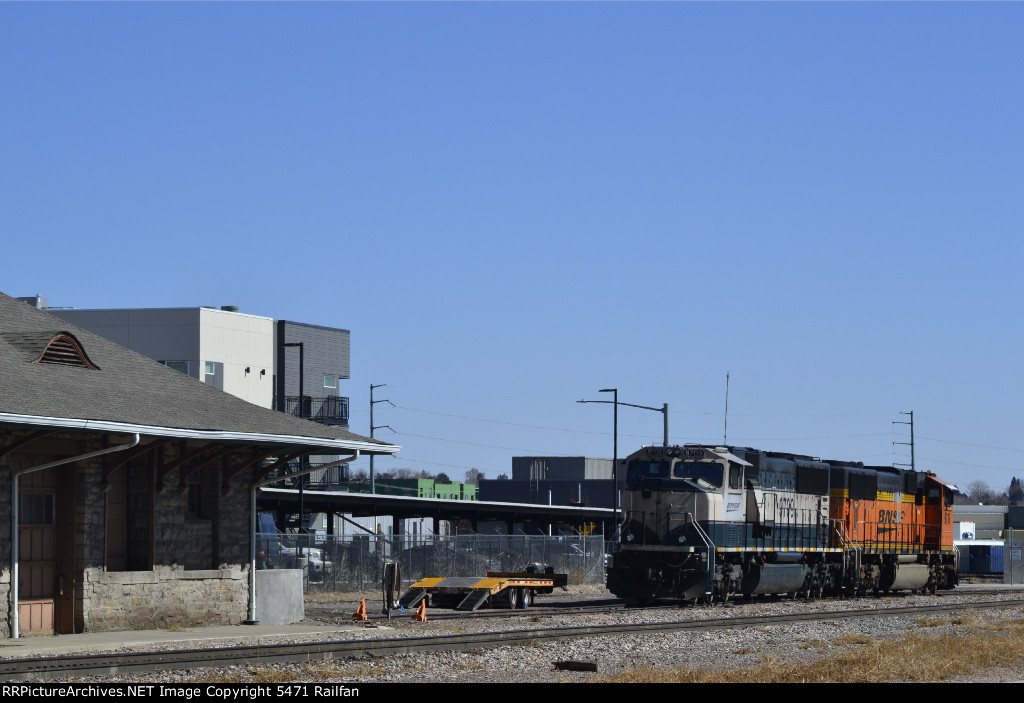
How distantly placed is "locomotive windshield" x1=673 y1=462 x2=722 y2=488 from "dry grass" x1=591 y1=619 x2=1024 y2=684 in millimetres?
10085

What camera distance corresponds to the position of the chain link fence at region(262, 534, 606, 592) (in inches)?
1689

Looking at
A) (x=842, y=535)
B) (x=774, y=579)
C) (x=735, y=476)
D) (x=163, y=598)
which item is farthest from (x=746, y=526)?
(x=163, y=598)

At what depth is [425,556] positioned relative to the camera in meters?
46.3

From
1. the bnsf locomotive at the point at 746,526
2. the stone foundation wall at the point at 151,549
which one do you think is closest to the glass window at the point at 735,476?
the bnsf locomotive at the point at 746,526

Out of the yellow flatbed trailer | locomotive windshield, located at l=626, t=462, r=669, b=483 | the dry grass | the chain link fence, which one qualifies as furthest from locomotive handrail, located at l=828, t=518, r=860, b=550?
the dry grass

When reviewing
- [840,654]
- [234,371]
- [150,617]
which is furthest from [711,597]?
[234,371]

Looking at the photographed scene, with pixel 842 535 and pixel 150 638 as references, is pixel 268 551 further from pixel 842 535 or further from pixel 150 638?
pixel 150 638

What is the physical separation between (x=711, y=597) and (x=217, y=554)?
13.5 metres

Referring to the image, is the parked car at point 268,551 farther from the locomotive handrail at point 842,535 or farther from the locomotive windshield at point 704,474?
the locomotive handrail at point 842,535

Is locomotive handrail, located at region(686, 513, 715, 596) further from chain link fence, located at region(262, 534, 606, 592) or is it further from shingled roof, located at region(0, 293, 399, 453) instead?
chain link fence, located at region(262, 534, 606, 592)

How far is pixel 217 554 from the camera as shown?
86.1 ft

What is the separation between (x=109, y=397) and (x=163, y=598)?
13.1ft

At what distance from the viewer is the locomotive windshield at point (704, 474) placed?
34000mm

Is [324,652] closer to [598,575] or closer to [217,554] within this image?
[217,554]
